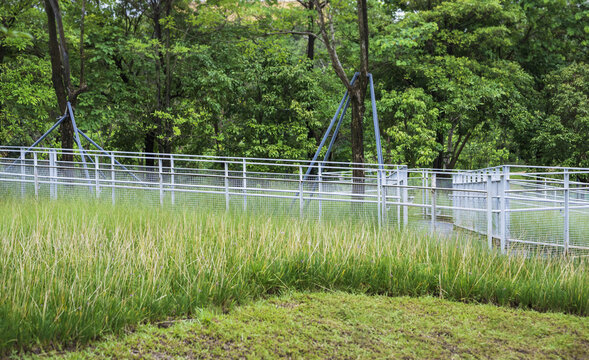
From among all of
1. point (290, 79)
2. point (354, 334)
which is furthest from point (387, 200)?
point (290, 79)

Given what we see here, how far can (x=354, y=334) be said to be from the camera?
4.75 meters

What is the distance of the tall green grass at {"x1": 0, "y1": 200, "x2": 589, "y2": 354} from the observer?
4.43 m

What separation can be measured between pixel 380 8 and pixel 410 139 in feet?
18.9

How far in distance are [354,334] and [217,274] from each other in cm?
159

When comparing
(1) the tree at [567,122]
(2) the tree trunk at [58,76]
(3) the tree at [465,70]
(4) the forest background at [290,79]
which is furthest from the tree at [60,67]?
(1) the tree at [567,122]

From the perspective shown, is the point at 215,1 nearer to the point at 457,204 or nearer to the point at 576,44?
the point at 457,204

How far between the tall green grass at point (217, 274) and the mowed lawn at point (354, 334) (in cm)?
25

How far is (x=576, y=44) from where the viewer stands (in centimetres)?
2458

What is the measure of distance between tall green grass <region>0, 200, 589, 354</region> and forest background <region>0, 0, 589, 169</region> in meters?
13.7

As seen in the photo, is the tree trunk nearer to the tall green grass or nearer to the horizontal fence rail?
the horizontal fence rail

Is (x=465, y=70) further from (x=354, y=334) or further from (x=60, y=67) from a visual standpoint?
(x=354, y=334)

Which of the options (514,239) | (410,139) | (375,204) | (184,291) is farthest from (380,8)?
(184,291)

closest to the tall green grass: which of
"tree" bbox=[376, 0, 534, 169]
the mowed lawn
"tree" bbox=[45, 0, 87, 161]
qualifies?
the mowed lawn

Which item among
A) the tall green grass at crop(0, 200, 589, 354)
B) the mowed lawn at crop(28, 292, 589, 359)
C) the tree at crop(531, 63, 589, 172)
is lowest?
the mowed lawn at crop(28, 292, 589, 359)
